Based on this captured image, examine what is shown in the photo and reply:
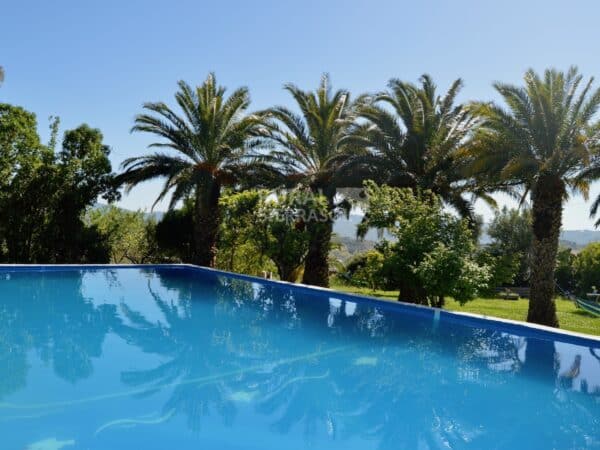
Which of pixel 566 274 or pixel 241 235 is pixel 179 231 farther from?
pixel 566 274

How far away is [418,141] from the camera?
14.7 metres

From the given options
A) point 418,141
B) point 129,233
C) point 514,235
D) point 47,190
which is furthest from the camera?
point 514,235

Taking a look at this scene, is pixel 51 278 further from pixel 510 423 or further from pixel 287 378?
pixel 510 423

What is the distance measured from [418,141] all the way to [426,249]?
482cm

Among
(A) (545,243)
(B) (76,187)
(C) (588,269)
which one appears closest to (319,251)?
(A) (545,243)

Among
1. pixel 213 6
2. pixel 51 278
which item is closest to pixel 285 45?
pixel 213 6

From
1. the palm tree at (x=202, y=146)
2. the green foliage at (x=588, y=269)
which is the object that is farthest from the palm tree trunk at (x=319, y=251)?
the green foliage at (x=588, y=269)

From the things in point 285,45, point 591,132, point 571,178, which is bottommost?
point 571,178

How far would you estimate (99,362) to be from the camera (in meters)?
6.52

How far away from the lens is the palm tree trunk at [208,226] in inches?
755

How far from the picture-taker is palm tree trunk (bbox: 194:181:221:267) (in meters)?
19.2

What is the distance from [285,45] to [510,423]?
50.2 feet

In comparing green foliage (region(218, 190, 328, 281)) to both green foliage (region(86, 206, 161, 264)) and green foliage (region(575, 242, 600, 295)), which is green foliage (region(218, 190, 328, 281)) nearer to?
green foliage (region(86, 206, 161, 264))

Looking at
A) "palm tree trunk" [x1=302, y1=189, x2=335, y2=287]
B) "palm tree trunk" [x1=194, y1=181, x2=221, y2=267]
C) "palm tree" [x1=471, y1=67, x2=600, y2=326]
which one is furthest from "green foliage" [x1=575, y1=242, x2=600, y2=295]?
"palm tree trunk" [x1=194, y1=181, x2=221, y2=267]
